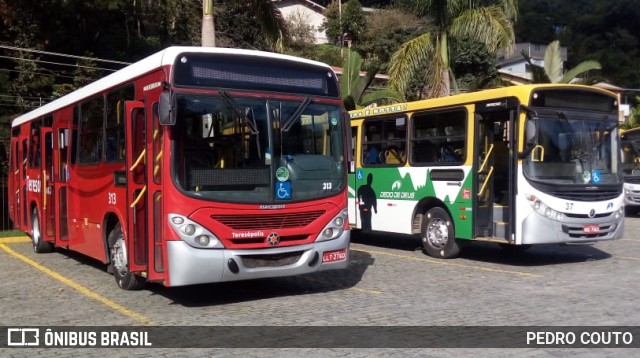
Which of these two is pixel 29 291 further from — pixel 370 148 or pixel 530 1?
pixel 530 1

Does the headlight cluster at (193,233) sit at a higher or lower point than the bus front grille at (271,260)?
higher

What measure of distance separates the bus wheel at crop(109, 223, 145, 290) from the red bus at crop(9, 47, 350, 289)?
0.07 feet

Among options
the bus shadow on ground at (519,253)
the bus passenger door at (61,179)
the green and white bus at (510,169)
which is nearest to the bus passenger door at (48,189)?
the bus passenger door at (61,179)

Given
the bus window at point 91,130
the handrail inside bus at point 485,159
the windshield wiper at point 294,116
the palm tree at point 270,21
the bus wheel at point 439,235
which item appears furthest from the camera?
the palm tree at point 270,21

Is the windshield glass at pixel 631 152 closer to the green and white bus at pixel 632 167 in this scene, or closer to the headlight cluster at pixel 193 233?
the green and white bus at pixel 632 167

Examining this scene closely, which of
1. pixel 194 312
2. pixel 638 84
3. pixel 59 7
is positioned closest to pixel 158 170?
pixel 194 312

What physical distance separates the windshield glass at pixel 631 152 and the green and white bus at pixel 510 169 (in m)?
11.6

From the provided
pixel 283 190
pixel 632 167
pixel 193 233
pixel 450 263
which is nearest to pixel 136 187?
pixel 193 233

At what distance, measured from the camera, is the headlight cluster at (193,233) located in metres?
7.79

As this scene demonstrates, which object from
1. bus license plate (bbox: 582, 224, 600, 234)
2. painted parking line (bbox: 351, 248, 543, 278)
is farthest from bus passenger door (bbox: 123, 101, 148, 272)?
bus license plate (bbox: 582, 224, 600, 234)

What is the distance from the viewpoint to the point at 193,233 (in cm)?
784

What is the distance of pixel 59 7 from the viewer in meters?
23.4

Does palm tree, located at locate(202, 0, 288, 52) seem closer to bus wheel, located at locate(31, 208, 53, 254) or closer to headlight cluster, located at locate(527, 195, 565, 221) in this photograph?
bus wheel, located at locate(31, 208, 53, 254)

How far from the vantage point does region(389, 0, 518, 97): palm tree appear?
19.9m
